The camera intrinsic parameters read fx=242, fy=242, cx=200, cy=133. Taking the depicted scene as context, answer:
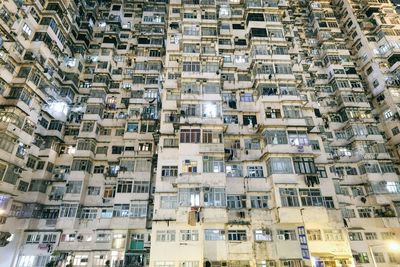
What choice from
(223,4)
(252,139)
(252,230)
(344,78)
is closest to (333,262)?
(252,230)

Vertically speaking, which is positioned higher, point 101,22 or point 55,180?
point 101,22

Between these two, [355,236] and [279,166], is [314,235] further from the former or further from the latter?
[279,166]

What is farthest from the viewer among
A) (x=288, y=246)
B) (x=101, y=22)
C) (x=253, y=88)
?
(x=101, y=22)

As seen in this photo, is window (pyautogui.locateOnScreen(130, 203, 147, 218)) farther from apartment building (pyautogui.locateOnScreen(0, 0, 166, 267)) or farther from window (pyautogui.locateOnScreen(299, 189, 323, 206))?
window (pyautogui.locateOnScreen(299, 189, 323, 206))

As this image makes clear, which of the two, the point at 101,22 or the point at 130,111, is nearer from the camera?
the point at 130,111

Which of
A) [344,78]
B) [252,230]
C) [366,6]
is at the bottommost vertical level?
[252,230]

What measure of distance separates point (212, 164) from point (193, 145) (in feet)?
10.5

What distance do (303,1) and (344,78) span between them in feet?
80.8

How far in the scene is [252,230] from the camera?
27.2m

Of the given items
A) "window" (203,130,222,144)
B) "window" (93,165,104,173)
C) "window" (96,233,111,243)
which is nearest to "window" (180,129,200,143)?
"window" (203,130,222,144)

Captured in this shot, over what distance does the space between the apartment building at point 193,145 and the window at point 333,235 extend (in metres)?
0.13

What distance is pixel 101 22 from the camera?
48.5 m

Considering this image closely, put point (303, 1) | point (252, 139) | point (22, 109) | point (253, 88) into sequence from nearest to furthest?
point (22, 109) < point (252, 139) < point (253, 88) < point (303, 1)

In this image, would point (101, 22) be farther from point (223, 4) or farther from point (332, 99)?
point (332, 99)
